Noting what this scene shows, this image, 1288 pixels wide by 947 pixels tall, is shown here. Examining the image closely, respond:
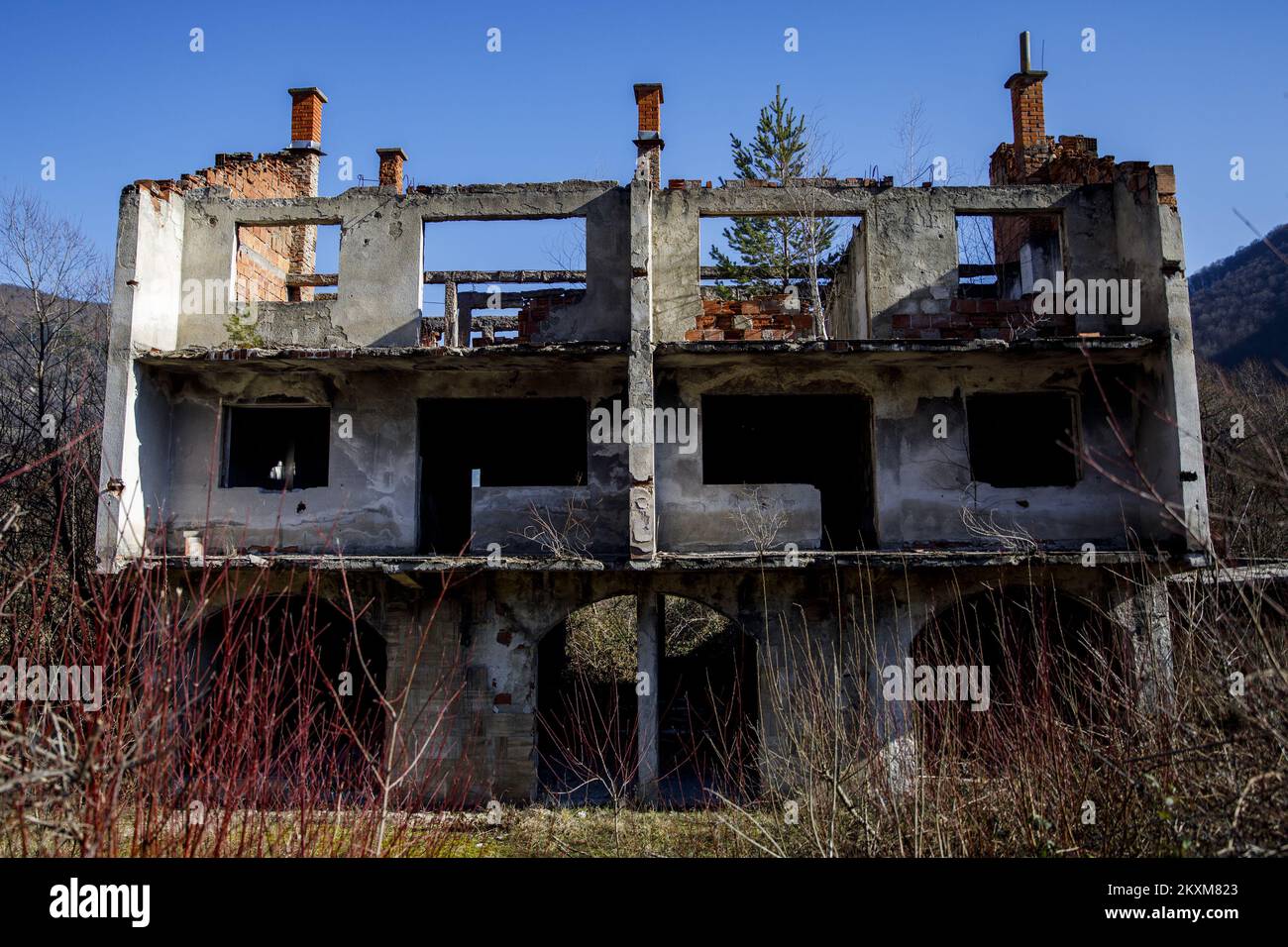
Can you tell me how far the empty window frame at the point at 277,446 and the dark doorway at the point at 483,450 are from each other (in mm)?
1754

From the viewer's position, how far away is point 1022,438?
49.7 feet

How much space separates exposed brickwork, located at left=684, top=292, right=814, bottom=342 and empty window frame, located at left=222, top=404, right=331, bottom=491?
6.33 meters

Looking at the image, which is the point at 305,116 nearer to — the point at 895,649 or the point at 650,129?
the point at 650,129

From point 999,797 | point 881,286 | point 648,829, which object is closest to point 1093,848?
point 999,797

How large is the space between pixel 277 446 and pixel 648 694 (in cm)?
758

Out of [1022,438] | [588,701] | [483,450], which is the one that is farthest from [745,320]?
[588,701]

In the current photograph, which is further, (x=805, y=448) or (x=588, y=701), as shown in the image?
(x=588, y=701)

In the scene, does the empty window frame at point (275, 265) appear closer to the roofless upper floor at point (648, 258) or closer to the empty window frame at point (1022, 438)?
the roofless upper floor at point (648, 258)

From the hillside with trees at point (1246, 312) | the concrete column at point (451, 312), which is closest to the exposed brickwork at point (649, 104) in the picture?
the concrete column at point (451, 312)

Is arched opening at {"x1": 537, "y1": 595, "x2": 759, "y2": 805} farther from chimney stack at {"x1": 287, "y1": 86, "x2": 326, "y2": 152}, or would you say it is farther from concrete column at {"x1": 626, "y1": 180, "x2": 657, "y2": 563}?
chimney stack at {"x1": 287, "y1": 86, "x2": 326, "y2": 152}

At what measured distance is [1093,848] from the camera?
6.35 m

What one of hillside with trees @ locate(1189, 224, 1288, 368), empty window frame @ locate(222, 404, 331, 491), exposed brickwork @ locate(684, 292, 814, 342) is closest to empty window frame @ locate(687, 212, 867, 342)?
exposed brickwork @ locate(684, 292, 814, 342)
